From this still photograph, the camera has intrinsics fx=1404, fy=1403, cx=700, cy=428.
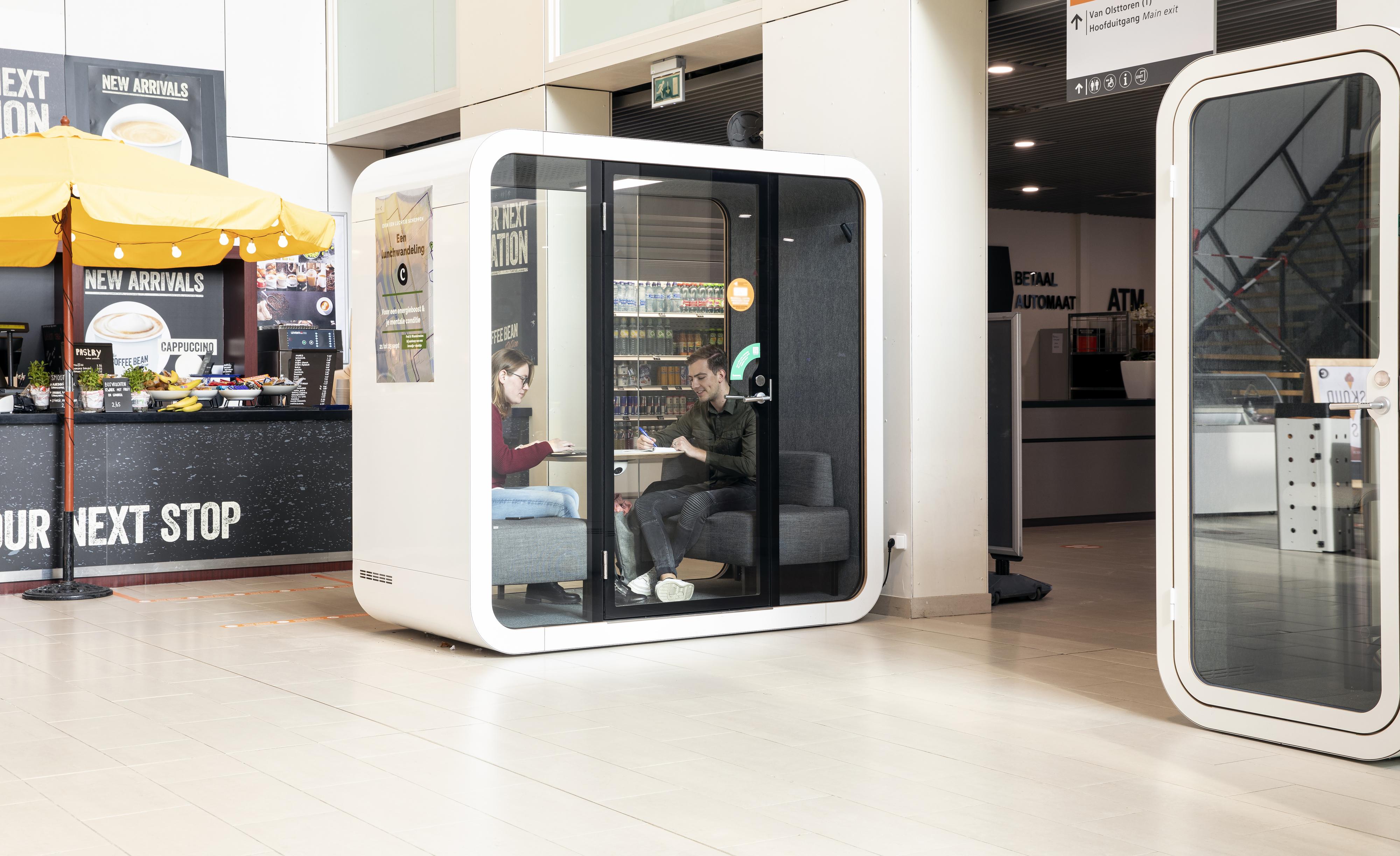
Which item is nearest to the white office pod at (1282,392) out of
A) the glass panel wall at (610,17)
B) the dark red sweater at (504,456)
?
the dark red sweater at (504,456)

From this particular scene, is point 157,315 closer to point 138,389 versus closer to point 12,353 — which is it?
point 12,353

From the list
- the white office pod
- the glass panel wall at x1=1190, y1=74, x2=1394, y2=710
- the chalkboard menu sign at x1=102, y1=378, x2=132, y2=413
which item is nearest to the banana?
the chalkboard menu sign at x1=102, y1=378, x2=132, y2=413

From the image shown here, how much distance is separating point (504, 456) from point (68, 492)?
326 centimetres

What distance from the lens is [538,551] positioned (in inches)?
225

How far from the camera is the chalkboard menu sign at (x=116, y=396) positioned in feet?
26.3

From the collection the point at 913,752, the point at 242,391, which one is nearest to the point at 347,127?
the point at 242,391

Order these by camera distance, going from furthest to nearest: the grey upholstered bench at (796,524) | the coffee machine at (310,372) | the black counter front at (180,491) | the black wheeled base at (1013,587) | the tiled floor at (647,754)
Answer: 1. the coffee machine at (310,372)
2. the black counter front at (180,491)
3. the black wheeled base at (1013,587)
4. the grey upholstered bench at (796,524)
5. the tiled floor at (647,754)

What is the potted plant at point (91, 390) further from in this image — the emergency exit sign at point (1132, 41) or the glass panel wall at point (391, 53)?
the emergency exit sign at point (1132, 41)

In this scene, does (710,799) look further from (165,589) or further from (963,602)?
(165,589)

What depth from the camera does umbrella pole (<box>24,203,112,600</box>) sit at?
24.3ft

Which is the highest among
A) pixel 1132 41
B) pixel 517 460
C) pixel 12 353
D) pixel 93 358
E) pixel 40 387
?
pixel 1132 41

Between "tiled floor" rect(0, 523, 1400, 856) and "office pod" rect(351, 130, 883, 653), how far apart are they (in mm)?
302

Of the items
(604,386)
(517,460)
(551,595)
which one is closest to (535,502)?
(517,460)

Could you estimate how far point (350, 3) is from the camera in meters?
11.6
